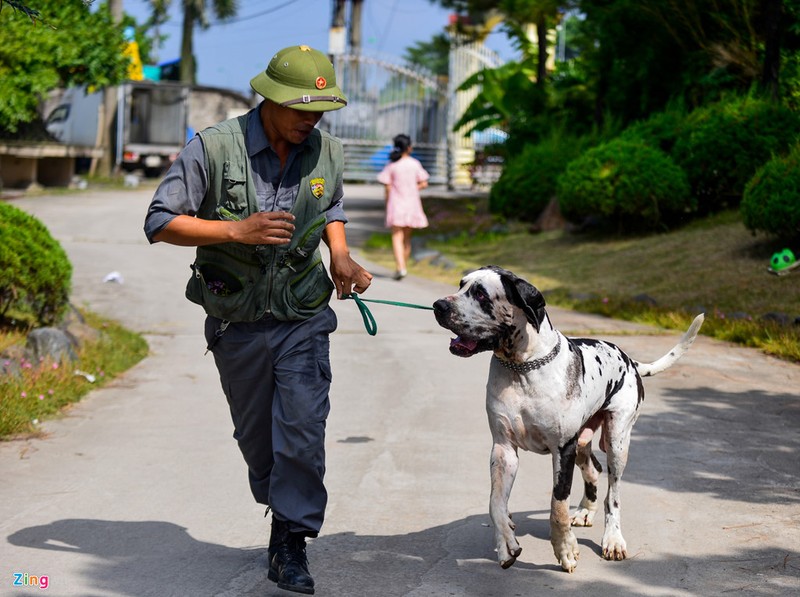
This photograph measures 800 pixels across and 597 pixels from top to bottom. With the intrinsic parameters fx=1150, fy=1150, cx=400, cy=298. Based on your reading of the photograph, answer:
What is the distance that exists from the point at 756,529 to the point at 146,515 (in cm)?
308

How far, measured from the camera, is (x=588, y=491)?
5.75 metres

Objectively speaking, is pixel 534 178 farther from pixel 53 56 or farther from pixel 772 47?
pixel 53 56

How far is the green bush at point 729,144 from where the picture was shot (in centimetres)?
1583

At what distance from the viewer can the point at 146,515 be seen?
234 inches

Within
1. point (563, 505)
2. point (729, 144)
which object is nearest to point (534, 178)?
point (729, 144)

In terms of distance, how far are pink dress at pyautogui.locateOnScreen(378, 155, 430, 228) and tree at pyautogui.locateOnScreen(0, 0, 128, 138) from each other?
5.57m

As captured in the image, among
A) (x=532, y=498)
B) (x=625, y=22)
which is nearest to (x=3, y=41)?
(x=625, y=22)

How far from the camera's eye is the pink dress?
16406mm

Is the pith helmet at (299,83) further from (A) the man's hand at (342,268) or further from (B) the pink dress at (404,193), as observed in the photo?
(B) the pink dress at (404,193)

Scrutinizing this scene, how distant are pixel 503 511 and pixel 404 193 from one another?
1195 cm

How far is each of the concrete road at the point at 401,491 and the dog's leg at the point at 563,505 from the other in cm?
12

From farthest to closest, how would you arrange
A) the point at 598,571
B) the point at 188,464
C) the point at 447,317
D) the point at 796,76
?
the point at 796,76
the point at 188,464
the point at 598,571
the point at 447,317

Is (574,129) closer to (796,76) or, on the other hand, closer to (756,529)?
(796,76)

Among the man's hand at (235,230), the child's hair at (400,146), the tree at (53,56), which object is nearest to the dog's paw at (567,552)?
the man's hand at (235,230)
